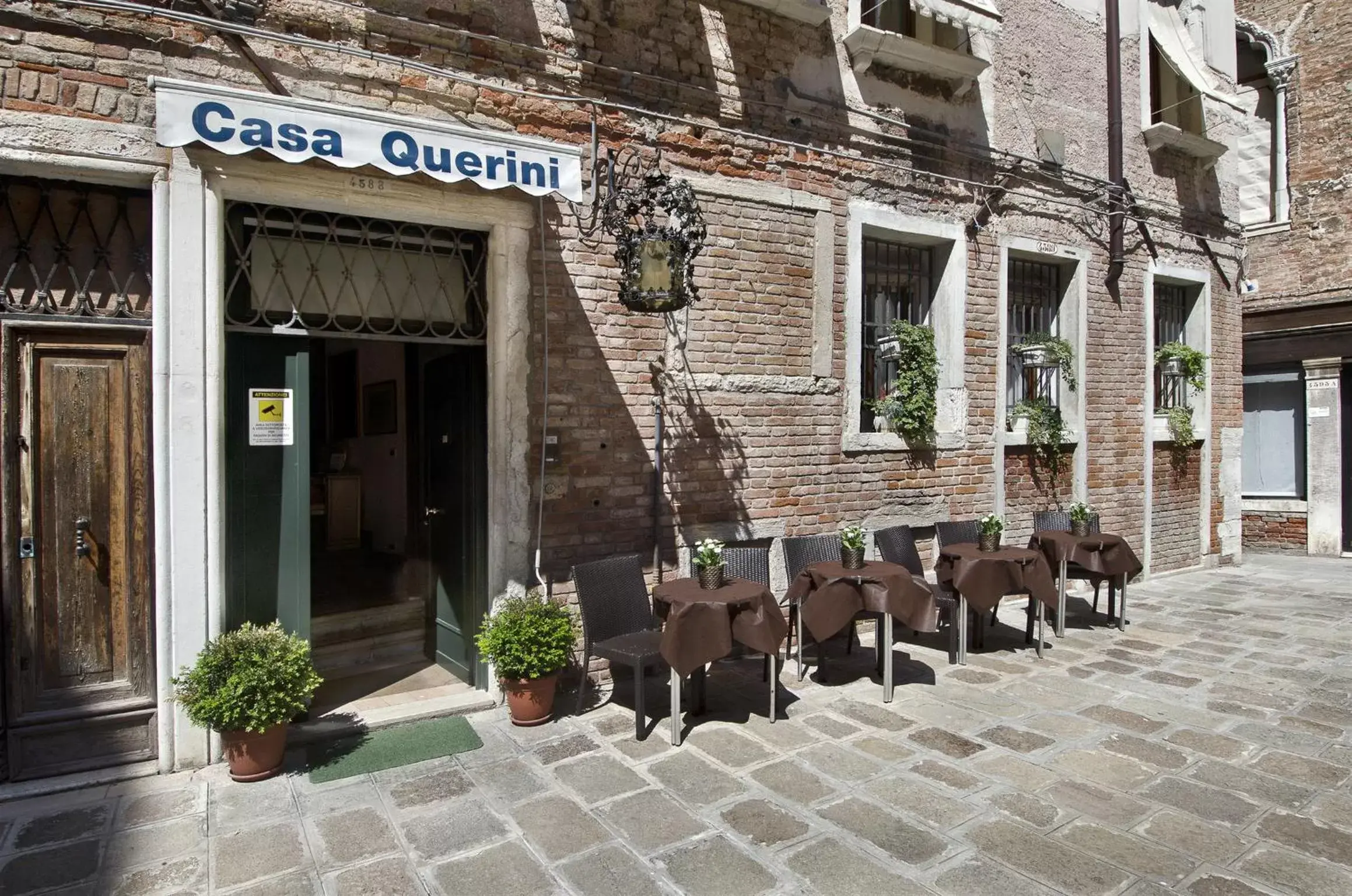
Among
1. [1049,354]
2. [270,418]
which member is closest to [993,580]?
[1049,354]

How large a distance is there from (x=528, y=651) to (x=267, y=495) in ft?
5.49

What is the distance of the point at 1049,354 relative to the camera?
768 centimetres

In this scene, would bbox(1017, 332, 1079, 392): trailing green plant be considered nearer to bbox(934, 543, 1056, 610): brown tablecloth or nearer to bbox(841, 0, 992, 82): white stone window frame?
bbox(841, 0, 992, 82): white stone window frame

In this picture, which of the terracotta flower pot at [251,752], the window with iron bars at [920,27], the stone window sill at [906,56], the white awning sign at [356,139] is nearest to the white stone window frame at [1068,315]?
the stone window sill at [906,56]

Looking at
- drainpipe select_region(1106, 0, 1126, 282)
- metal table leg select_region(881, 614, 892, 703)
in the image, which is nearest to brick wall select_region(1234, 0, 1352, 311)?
drainpipe select_region(1106, 0, 1126, 282)

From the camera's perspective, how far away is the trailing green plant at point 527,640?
443 centimetres

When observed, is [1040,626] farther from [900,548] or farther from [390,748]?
[390,748]

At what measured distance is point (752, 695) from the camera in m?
Result: 5.01

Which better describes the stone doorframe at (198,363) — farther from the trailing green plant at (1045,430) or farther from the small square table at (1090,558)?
the trailing green plant at (1045,430)

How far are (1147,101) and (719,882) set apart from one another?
9.14 meters

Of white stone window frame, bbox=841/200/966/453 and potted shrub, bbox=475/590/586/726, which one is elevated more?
white stone window frame, bbox=841/200/966/453

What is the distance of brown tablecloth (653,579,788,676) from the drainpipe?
6084 mm

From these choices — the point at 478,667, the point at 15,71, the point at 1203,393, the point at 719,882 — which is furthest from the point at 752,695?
the point at 1203,393

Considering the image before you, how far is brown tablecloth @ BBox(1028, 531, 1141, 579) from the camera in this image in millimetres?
6492
